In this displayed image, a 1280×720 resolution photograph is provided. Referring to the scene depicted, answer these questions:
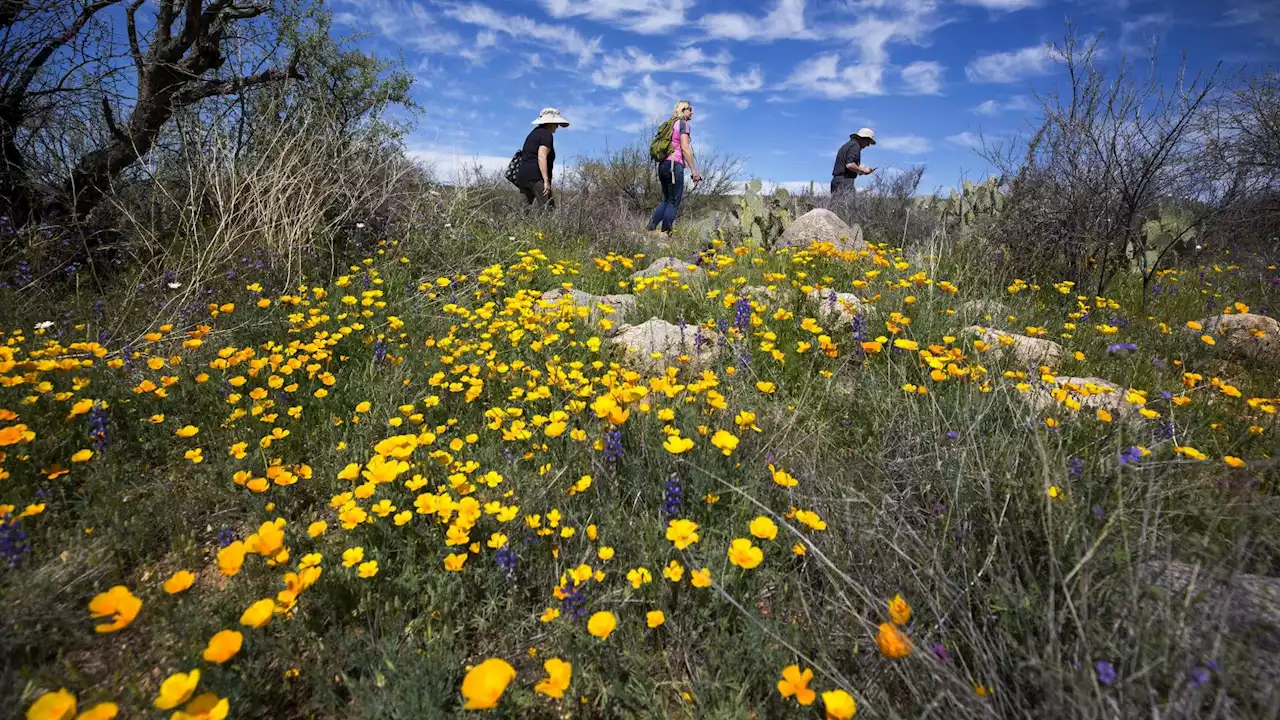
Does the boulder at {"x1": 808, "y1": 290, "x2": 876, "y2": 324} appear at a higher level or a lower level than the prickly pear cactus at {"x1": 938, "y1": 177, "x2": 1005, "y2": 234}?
lower

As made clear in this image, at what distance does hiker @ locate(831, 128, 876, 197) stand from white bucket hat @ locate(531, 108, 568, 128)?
546cm

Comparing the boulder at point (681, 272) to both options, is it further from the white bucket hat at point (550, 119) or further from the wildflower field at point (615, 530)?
the white bucket hat at point (550, 119)

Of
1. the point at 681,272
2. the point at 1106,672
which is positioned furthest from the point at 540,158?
the point at 1106,672

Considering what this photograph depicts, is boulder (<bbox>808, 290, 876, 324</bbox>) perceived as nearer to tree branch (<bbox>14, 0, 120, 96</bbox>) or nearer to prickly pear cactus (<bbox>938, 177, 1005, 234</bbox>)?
prickly pear cactus (<bbox>938, 177, 1005, 234</bbox>)

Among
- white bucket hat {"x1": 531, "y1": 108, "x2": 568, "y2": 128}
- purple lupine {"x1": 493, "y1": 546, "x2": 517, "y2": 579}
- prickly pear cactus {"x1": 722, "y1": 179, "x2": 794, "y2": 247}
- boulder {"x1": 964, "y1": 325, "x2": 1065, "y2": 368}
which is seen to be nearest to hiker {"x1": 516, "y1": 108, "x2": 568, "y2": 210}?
white bucket hat {"x1": 531, "y1": 108, "x2": 568, "y2": 128}

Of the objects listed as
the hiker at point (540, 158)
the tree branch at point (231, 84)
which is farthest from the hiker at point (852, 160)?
the tree branch at point (231, 84)

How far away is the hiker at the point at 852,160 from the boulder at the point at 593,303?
→ 24.9 feet

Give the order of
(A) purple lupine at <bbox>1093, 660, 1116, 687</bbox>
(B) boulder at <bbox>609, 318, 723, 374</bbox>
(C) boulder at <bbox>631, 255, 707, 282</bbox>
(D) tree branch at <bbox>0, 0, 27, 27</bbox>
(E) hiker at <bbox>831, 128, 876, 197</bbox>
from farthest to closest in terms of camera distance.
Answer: (E) hiker at <bbox>831, 128, 876, 197</bbox>
(C) boulder at <bbox>631, 255, 707, 282</bbox>
(D) tree branch at <bbox>0, 0, 27, 27</bbox>
(B) boulder at <bbox>609, 318, 723, 374</bbox>
(A) purple lupine at <bbox>1093, 660, 1116, 687</bbox>

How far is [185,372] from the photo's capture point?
3039 mm

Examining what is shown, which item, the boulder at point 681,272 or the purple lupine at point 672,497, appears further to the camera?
the boulder at point 681,272

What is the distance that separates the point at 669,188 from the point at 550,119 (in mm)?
2185

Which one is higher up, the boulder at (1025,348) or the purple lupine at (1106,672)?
the boulder at (1025,348)

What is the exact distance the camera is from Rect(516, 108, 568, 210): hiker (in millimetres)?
8703

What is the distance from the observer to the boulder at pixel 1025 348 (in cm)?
347
